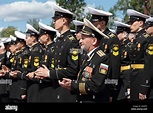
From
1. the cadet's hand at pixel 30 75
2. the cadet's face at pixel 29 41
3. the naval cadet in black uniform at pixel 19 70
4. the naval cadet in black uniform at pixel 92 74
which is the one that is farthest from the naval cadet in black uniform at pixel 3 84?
the naval cadet in black uniform at pixel 92 74

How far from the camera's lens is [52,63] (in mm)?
6777

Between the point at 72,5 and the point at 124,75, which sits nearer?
the point at 124,75

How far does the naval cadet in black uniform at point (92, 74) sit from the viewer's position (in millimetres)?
4875

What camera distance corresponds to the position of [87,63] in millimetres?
5160

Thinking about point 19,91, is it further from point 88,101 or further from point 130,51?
point 88,101

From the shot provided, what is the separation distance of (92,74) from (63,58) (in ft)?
5.30

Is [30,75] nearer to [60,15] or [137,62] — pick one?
[60,15]

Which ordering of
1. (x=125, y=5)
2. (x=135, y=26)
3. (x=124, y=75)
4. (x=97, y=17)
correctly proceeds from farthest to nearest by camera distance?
(x=125, y=5)
(x=135, y=26)
(x=124, y=75)
(x=97, y=17)

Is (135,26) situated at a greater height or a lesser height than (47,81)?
greater

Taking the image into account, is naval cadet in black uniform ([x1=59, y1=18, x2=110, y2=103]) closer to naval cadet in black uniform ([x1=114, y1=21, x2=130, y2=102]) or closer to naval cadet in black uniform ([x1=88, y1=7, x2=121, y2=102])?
naval cadet in black uniform ([x1=88, y1=7, x2=121, y2=102])

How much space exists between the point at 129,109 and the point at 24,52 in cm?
396

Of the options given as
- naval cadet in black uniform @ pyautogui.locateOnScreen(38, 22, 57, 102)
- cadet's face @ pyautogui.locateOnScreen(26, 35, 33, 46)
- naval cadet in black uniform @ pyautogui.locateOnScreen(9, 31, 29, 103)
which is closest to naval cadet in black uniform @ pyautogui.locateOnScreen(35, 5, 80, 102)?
naval cadet in black uniform @ pyautogui.locateOnScreen(38, 22, 57, 102)

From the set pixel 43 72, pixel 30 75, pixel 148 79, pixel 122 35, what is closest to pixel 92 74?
pixel 148 79

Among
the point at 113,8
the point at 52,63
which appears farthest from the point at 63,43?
the point at 113,8
